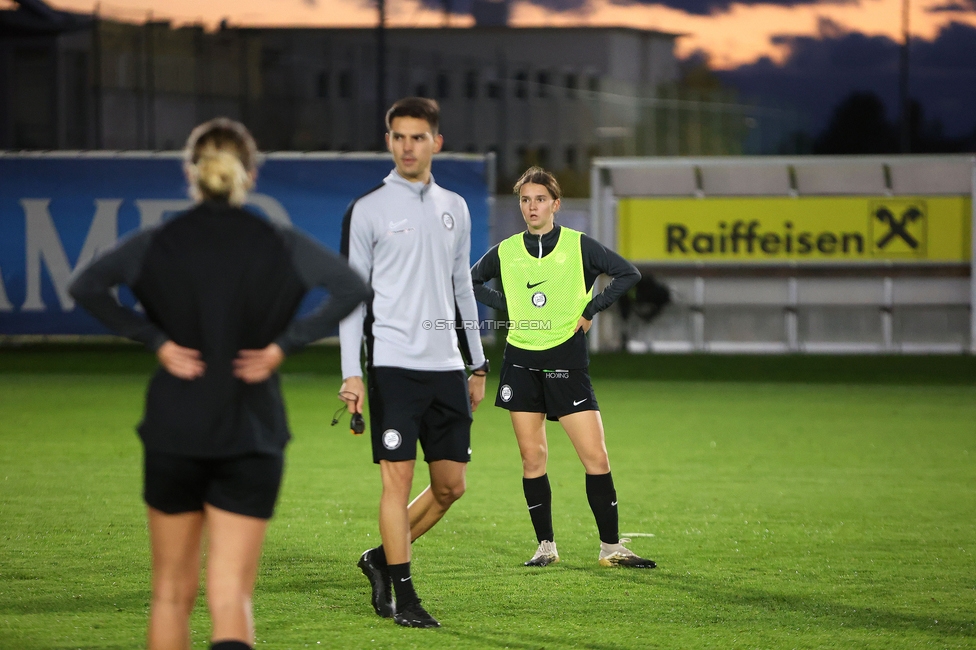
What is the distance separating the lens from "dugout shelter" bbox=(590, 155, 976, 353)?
23547mm

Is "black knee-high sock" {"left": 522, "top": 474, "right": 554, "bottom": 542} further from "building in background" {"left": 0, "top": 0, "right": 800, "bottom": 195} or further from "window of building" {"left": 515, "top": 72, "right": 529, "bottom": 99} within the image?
"window of building" {"left": 515, "top": 72, "right": 529, "bottom": 99}

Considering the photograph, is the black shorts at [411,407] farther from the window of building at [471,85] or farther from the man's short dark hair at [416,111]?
the window of building at [471,85]

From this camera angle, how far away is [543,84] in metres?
55.5

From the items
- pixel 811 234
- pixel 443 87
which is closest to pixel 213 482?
pixel 811 234

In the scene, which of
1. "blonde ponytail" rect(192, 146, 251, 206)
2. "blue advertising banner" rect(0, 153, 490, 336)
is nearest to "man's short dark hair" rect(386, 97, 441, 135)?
"blonde ponytail" rect(192, 146, 251, 206)

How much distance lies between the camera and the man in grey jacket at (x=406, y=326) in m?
5.32

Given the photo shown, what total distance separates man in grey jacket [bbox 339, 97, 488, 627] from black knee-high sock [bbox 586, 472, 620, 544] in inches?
57.8

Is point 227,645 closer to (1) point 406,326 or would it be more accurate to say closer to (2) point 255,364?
(2) point 255,364

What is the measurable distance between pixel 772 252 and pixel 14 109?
67.4ft

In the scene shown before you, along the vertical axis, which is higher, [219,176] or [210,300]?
[219,176]

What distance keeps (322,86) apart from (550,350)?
3704 centimetres

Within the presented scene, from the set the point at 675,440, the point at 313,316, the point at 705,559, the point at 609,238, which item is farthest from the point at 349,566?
the point at 609,238

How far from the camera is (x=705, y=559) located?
7.02 m

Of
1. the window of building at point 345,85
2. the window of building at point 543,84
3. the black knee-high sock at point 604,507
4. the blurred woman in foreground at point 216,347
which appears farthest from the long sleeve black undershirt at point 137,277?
the window of building at point 543,84
